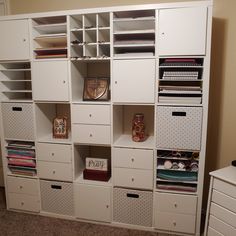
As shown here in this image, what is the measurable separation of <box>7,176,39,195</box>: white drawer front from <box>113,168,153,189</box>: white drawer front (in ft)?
2.74

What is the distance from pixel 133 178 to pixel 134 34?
4.03ft

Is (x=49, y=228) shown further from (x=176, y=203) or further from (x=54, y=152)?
(x=176, y=203)

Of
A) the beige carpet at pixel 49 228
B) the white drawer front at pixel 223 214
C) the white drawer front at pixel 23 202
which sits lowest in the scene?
the beige carpet at pixel 49 228

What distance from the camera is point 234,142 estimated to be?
2113 mm

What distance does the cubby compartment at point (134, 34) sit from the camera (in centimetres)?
182

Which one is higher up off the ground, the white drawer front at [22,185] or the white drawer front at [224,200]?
the white drawer front at [224,200]

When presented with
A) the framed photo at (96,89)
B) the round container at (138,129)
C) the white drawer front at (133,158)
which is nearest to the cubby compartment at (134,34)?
the framed photo at (96,89)

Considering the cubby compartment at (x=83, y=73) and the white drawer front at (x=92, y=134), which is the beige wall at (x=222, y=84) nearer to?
the cubby compartment at (x=83, y=73)

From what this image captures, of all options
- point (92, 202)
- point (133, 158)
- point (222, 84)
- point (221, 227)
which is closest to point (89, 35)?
point (133, 158)

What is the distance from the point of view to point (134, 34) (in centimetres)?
189

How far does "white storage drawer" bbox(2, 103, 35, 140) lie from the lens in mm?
2150

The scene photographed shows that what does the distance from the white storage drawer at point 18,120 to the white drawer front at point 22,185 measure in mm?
435

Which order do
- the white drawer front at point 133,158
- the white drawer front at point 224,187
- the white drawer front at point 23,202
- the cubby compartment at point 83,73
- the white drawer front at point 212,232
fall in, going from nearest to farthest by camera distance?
the white drawer front at point 224,187 → the white drawer front at point 212,232 → the white drawer front at point 133,158 → the cubby compartment at point 83,73 → the white drawer front at point 23,202

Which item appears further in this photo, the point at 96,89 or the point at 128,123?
the point at 128,123
